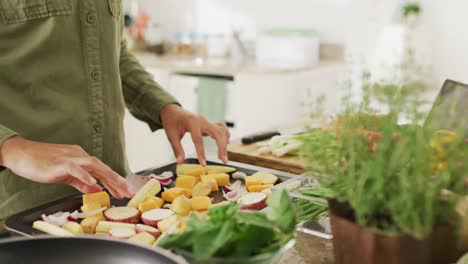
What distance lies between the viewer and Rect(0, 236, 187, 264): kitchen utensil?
0.84 meters

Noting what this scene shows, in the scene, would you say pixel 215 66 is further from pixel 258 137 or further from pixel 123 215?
pixel 123 215

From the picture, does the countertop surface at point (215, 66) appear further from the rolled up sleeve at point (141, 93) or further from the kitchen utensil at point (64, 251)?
the kitchen utensil at point (64, 251)

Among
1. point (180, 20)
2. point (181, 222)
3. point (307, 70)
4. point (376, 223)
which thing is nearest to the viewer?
point (376, 223)

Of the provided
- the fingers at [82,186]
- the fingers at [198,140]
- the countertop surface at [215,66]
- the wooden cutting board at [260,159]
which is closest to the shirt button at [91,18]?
the fingers at [198,140]

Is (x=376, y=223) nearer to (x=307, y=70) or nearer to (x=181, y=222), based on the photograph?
(x=181, y=222)

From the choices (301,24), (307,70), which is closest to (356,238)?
(307,70)

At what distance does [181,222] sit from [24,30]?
2.07ft

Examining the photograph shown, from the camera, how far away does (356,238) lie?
80 cm

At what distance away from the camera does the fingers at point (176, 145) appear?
1.47m

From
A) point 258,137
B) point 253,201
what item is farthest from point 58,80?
point 258,137

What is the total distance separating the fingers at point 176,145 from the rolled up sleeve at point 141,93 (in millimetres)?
85

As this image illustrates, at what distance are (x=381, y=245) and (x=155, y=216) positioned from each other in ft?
1.62

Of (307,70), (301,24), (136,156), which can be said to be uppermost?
(301,24)

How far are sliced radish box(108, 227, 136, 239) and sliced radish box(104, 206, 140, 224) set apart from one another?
0.04m
